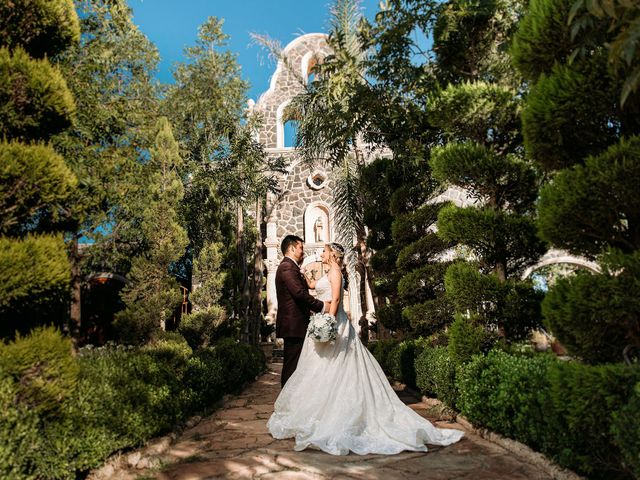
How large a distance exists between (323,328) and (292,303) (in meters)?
0.95

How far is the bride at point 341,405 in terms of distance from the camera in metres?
4.78

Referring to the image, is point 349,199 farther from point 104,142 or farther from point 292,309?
point 292,309

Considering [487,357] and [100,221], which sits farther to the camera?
[100,221]

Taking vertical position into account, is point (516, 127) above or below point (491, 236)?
above

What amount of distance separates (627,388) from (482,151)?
11.5 feet

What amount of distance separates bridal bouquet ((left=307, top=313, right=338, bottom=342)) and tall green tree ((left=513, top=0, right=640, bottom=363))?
87.9 inches

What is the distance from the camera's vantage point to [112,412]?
441cm

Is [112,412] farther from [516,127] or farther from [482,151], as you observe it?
[516,127]

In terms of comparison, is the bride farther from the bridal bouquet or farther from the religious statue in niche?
the religious statue in niche

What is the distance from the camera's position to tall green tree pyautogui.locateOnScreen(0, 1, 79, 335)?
3.83m

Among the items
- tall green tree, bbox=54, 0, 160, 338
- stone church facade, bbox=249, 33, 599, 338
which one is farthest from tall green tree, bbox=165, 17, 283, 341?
stone church facade, bbox=249, 33, 599, 338

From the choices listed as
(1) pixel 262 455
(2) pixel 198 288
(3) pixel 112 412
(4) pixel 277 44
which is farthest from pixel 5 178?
(4) pixel 277 44

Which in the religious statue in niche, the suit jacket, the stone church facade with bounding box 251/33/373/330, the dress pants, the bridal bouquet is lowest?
the dress pants

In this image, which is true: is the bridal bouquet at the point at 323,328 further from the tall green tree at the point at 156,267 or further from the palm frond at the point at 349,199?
the palm frond at the point at 349,199
